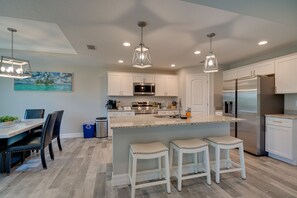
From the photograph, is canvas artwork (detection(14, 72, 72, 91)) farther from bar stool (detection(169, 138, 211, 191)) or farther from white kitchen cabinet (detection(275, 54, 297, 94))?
white kitchen cabinet (detection(275, 54, 297, 94))

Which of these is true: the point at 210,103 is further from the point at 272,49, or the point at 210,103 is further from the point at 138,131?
the point at 138,131

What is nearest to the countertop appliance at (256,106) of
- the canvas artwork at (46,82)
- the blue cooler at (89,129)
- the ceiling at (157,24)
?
the ceiling at (157,24)

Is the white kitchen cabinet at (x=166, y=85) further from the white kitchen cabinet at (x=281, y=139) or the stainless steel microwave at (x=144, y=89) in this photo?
the white kitchen cabinet at (x=281, y=139)

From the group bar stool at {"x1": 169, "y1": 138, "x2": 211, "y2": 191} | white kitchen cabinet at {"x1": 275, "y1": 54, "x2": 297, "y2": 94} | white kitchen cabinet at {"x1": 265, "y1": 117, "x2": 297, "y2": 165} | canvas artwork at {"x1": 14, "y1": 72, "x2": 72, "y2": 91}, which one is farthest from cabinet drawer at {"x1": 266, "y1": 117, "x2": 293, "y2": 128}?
canvas artwork at {"x1": 14, "y1": 72, "x2": 72, "y2": 91}

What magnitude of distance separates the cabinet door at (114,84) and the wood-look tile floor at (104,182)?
2.41 m

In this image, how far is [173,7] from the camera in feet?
6.14

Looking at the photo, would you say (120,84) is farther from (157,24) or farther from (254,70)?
(254,70)

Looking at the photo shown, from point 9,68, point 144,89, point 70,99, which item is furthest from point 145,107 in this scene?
point 9,68

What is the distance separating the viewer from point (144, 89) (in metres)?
5.28

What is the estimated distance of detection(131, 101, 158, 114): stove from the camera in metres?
5.20

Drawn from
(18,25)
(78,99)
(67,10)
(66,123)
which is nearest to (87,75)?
(78,99)

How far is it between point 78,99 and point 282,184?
5283 millimetres

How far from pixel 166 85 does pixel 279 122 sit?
3311mm

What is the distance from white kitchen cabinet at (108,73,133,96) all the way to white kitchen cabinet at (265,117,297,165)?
3853 millimetres
